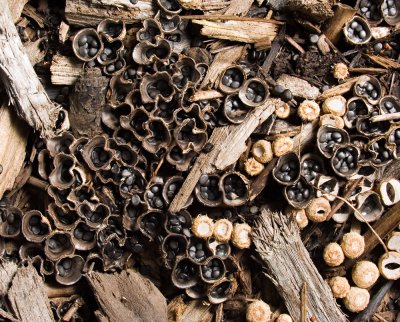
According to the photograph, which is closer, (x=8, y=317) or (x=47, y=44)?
(x=8, y=317)

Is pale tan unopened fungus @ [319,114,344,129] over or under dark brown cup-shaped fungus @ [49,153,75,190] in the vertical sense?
over

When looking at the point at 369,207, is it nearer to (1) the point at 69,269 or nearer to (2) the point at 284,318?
(2) the point at 284,318

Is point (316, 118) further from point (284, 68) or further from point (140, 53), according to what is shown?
point (140, 53)

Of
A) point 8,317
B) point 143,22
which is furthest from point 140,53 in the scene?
point 8,317

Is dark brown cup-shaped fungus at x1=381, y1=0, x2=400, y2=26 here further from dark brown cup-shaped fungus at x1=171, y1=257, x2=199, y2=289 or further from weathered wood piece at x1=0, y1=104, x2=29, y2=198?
weathered wood piece at x1=0, y1=104, x2=29, y2=198

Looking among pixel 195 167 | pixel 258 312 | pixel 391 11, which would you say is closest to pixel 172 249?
pixel 195 167

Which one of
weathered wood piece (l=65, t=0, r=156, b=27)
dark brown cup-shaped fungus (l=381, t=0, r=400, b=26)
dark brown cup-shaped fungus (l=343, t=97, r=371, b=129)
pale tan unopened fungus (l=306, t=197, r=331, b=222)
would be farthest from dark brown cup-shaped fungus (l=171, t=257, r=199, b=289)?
dark brown cup-shaped fungus (l=381, t=0, r=400, b=26)
